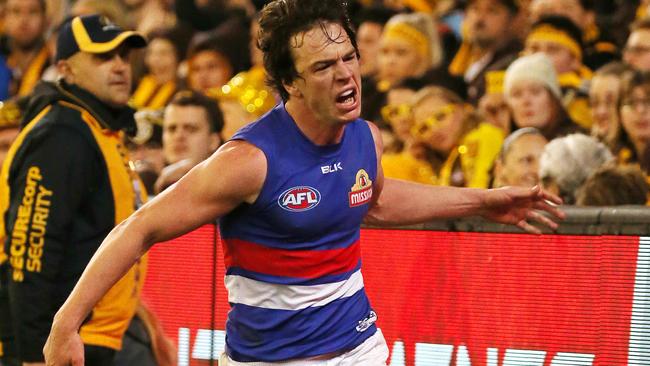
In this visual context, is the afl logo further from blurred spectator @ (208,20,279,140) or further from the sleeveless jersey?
blurred spectator @ (208,20,279,140)

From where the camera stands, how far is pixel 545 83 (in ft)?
27.3

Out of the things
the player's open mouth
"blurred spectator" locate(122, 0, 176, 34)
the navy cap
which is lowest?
"blurred spectator" locate(122, 0, 176, 34)

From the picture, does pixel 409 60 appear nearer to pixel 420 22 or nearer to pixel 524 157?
pixel 420 22

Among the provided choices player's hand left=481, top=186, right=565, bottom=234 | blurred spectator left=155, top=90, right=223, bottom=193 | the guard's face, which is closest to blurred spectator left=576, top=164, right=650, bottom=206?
player's hand left=481, top=186, right=565, bottom=234

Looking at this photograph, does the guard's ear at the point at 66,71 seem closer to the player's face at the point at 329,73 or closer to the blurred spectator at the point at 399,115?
the player's face at the point at 329,73

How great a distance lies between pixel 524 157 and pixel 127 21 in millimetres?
6215

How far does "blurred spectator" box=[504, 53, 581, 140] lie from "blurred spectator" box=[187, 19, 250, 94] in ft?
11.0

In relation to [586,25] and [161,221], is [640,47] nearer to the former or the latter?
[586,25]

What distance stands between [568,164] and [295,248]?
2.77 meters

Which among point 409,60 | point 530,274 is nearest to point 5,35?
point 409,60

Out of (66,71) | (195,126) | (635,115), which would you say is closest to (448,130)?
(635,115)

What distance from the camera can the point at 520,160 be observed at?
7.42m

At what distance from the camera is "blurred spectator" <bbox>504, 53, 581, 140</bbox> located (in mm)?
8289

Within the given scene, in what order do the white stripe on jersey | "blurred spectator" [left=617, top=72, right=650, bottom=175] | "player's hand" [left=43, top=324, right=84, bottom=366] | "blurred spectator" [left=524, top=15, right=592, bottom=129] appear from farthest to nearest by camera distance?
"blurred spectator" [left=524, top=15, right=592, bottom=129], "blurred spectator" [left=617, top=72, right=650, bottom=175], the white stripe on jersey, "player's hand" [left=43, top=324, right=84, bottom=366]
